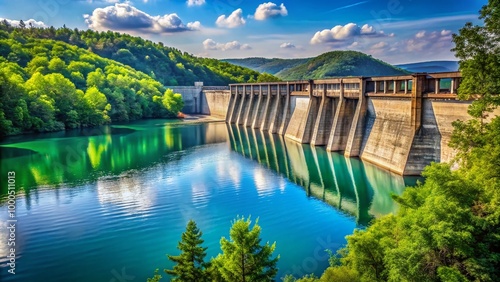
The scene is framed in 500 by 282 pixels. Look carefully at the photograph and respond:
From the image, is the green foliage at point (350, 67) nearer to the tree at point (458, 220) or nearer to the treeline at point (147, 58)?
the treeline at point (147, 58)

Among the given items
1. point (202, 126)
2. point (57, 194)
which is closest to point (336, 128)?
point (57, 194)

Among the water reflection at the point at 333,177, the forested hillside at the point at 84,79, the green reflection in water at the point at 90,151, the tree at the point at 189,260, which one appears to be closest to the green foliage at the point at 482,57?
the water reflection at the point at 333,177

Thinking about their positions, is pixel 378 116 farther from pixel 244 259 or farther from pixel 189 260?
pixel 189 260

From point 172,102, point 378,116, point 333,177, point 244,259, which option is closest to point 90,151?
point 333,177

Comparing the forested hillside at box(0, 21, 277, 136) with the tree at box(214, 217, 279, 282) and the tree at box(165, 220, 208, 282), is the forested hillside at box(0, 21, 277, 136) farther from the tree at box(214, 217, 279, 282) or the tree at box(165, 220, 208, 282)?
the tree at box(214, 217, 279, 282)

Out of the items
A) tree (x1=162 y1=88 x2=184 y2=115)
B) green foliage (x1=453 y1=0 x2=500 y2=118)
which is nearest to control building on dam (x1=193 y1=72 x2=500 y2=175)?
green foliage (x1=453 y1=0 x2=500 y2=118)

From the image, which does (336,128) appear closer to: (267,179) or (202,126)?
(267,179)

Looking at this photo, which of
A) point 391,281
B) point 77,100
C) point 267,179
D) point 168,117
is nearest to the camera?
point 391,281
